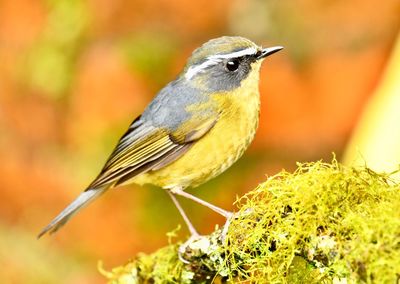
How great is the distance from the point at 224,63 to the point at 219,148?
328 mm

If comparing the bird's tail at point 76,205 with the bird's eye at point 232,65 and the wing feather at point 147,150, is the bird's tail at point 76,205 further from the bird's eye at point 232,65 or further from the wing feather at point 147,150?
the bird's eye at point 232,65

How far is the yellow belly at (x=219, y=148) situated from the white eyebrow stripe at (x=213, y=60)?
130 millimetres

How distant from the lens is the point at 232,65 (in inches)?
110

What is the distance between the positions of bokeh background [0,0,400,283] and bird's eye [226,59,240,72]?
34 centimetres

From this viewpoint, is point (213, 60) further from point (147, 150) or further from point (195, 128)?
point (147, 150)

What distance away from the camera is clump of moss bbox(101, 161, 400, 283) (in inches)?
54.1

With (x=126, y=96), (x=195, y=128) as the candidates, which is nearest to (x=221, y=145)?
(x=195, y=128)

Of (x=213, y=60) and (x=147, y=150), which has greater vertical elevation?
(x=213, y=60)

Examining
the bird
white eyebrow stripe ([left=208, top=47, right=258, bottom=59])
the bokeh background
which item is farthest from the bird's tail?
white eyebrow stripe ([left=208, top=47, right=258, bottom=59])

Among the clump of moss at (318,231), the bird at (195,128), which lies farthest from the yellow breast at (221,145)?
the clump of moss at (318,231)

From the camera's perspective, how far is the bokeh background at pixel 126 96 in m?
3.12

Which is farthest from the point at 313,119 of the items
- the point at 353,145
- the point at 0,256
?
the point at 0,256

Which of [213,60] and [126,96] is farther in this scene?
[126,96]

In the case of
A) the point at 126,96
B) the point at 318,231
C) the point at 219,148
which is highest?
the point at 318,231
